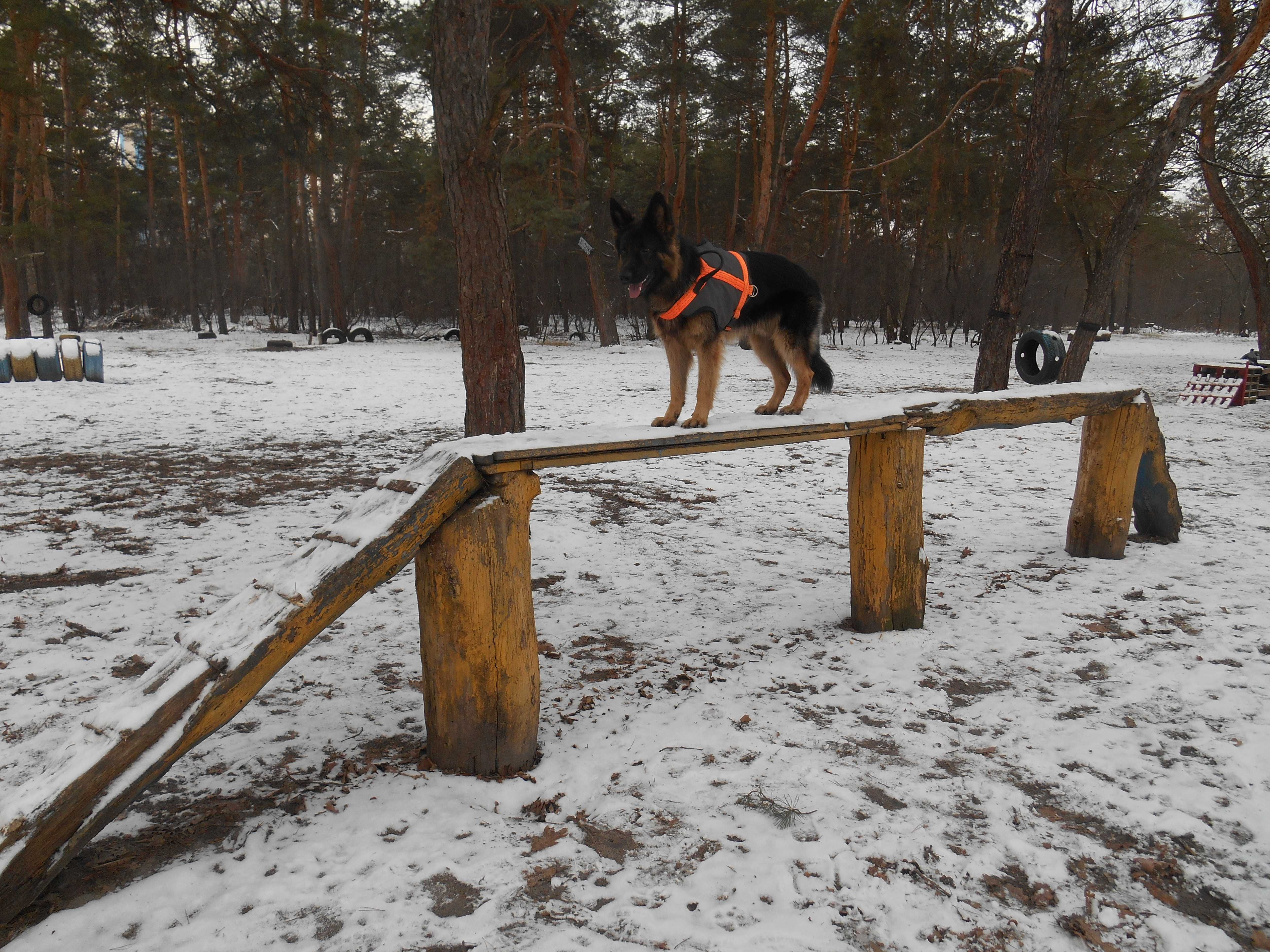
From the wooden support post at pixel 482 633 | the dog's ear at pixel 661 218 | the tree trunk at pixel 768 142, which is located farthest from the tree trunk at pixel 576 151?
the wooden support post at pixel 482 633

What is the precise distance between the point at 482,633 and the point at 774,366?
232cm

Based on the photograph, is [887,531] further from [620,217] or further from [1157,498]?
[1157,498]

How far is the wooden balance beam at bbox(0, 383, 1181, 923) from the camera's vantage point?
1.89m

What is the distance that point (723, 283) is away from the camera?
3.44 meters

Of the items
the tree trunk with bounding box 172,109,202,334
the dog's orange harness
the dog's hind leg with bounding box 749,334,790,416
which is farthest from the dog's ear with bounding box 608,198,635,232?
Result: the tree trunk with bounding box 172,109,202,334

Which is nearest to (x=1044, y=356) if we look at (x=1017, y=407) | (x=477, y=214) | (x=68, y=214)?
(x=1017, y=407)

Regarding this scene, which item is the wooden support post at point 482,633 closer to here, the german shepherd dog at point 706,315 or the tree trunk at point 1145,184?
the german shepherd dog at point 706,315

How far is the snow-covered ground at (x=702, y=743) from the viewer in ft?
6.35

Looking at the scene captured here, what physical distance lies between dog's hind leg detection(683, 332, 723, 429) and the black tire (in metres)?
8.59

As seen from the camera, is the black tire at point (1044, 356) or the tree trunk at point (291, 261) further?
the tree trunk at point (291, 261)

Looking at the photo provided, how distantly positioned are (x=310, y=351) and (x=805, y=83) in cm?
1508

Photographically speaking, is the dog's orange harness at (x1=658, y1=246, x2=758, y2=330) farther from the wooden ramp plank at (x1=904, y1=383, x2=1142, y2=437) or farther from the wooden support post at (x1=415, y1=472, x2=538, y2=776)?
the wooden support post at (x1=415, y1=472, x2=538, y2=776)

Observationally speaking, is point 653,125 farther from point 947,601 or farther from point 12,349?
point 947,601

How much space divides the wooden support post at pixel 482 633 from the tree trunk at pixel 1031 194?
7994 mm
